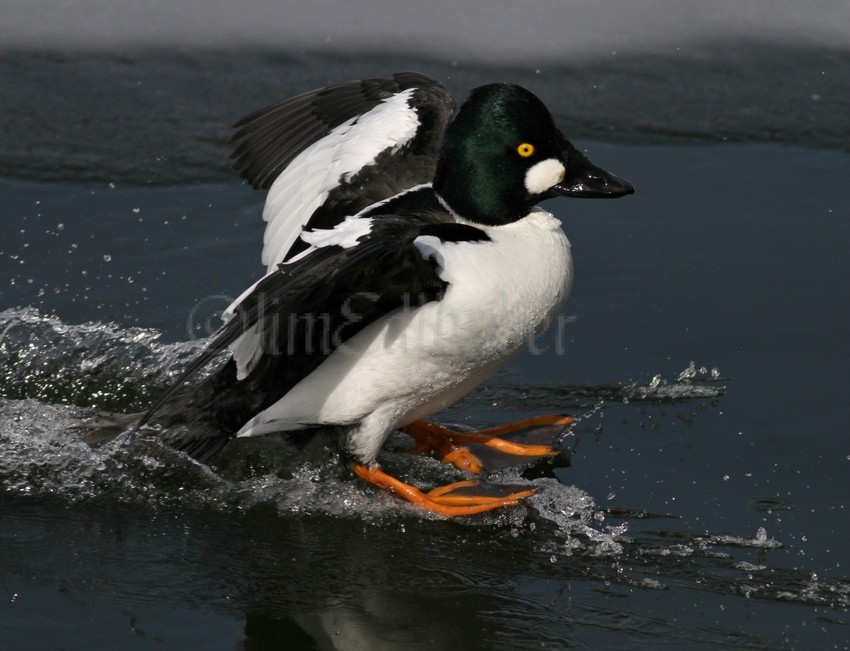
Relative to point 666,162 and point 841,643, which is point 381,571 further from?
point 666,162

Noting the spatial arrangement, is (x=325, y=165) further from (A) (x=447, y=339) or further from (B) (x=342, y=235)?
(B) (x=342, y=235)

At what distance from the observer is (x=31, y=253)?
5824mm

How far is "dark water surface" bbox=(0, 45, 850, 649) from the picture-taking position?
11.0ft

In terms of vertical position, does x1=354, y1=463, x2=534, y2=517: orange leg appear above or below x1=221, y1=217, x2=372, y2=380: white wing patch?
below

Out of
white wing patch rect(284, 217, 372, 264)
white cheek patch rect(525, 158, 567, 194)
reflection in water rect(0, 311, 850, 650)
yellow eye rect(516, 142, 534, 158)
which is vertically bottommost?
reflection in water rect(0, 311, 850, 650)

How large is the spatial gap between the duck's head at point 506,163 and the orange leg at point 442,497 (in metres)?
0.97

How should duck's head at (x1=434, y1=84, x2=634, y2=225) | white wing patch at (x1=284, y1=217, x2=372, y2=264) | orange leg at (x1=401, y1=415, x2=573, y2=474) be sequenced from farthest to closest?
orange leg at (x1=401, y1=415, x2=573, y2=474), duck's head at (x1=434, y1=84, x2=634, y2=225), white wing patch at (x1=284, y1=217, x2=372, y2=264)

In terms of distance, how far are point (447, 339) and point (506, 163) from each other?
0.71 m

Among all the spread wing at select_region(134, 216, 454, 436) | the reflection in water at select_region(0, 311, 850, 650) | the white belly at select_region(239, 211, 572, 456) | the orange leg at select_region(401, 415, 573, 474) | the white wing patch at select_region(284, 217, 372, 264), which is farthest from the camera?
the orange leg at select_region(401, 415, 573, 474)

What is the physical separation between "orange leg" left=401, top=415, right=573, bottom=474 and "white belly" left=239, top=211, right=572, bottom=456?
303 mm

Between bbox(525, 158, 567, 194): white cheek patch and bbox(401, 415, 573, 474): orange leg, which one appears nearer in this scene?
bbox(525, 158, 567, 194): white cheek patch

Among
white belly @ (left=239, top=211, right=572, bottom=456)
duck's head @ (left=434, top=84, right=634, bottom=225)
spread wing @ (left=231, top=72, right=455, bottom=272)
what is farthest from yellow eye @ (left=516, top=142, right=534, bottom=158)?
spread wing @ (left=231, top=72, right=455, bottom=272)

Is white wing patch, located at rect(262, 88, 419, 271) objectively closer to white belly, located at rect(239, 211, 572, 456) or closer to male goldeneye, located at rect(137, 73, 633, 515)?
male goldeneye, located at rect(137, 73, 633, 515)

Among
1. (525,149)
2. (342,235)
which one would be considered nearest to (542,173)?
(525,149)
